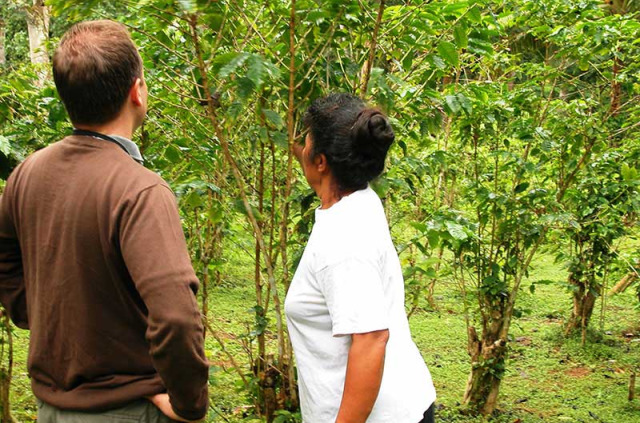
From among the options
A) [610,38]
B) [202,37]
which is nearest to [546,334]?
[610,38]

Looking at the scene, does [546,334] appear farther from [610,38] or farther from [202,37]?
[202,37]

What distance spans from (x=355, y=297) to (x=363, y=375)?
0.20 meters

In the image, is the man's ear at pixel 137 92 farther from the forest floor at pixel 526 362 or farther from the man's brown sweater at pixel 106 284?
the forest floor at pixel 526 362

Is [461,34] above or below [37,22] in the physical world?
below

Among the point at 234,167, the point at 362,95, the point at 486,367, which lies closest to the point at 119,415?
the point at 234,167

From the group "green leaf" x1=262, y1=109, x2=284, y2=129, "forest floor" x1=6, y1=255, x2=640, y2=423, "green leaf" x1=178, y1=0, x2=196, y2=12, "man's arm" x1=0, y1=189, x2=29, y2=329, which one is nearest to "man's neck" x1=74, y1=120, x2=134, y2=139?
"man's arm" x1=0, y1=189, x2=29, y2=329

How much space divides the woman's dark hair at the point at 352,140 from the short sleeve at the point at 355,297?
0.92 feet

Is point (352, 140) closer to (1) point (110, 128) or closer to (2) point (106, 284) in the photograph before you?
(1) point (110, 128)

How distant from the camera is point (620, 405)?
5.37 metres

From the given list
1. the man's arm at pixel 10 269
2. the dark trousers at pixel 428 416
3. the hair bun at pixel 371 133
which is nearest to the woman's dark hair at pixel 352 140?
the hair bun at pixel 371 133

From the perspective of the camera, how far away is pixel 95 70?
147cm

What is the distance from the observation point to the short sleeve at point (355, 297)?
5.52ft

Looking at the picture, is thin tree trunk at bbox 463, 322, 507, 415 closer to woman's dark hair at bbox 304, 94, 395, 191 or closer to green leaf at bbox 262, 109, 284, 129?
green leaf at bbox 262, 109, 284, 129

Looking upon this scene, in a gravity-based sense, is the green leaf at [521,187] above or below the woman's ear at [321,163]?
below
